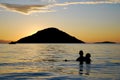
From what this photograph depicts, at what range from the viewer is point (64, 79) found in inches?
1122

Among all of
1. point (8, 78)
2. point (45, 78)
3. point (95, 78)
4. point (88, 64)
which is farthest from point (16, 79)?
point (88, 64)

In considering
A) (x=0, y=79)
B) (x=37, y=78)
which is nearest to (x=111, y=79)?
(x=37, y=78)

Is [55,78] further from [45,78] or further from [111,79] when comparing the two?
[111,79]

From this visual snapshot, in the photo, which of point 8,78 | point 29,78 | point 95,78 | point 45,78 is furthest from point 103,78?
point 8,78

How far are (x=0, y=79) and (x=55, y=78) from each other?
19.8 feet

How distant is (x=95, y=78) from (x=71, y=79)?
9.24 ft

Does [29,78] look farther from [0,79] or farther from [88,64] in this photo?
[88,64]

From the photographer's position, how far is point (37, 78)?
96.9ft

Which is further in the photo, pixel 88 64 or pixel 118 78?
pixel 88 64

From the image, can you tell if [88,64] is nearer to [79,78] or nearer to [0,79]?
[79,78]

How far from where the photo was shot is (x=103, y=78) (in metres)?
29.5

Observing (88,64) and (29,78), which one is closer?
(29,78)

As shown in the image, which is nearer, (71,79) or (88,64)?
(71,79)

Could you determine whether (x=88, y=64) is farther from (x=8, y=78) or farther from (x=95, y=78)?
(x=8, y=78)
